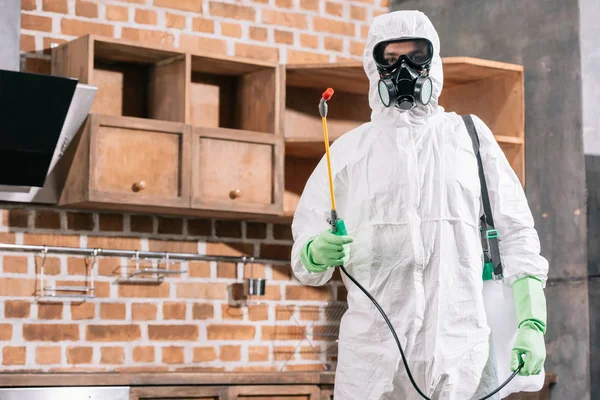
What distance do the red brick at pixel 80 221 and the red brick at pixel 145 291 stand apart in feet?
0.85

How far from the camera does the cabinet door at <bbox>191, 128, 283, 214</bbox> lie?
141 inches

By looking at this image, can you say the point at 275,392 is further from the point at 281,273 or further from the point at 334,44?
the point at 334,44

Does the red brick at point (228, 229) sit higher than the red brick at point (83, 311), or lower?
higher

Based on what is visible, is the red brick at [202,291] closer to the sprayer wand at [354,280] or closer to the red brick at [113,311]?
the red brick at [113,311]

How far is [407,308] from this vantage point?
209 cm

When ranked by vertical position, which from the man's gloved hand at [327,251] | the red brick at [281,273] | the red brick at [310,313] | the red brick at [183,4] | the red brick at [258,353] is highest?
the red brick at [183,4]

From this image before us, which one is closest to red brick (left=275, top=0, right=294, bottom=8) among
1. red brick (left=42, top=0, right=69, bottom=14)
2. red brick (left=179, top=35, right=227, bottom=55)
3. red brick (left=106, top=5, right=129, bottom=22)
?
red brick (left=179, top=35, right=227, bottom=55)

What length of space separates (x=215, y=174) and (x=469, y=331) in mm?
1708

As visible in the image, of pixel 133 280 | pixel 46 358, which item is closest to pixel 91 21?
pixel 133 280

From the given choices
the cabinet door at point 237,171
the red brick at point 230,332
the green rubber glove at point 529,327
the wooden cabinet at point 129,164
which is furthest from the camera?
the red brick at point 230,332

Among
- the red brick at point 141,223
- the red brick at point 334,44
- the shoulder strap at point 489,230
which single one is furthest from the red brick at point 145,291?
the shoulder strap at point 489,230

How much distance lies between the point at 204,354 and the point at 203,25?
132 cm

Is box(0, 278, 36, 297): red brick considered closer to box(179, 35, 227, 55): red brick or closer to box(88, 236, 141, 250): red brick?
box(88, 236, 141, 250): red brick

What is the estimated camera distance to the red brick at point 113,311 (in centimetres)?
367
